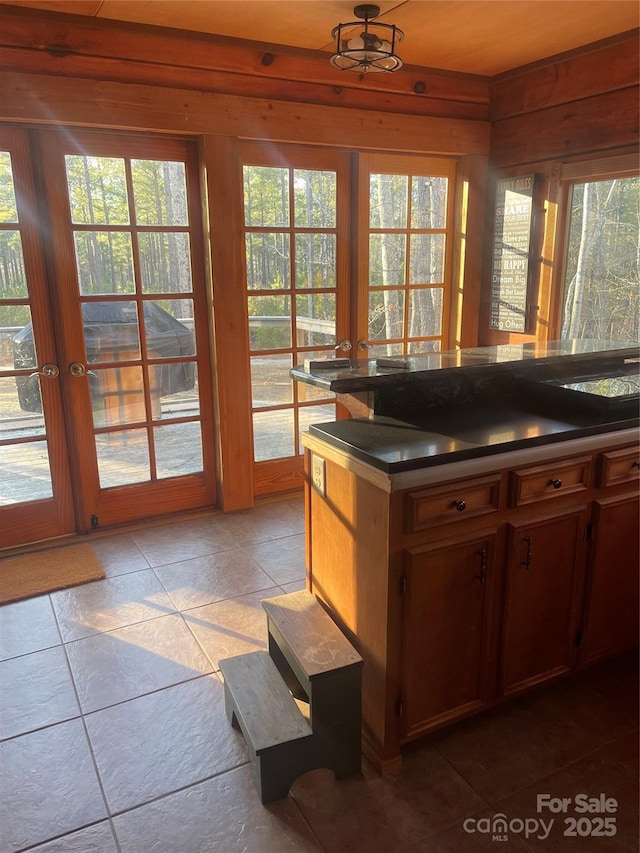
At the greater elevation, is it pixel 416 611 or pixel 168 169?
pixel 168 169

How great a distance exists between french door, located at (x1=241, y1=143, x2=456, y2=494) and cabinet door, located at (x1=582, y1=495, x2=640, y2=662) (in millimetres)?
2128

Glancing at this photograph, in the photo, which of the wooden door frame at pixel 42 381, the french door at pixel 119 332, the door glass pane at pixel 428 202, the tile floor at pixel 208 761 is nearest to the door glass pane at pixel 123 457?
the french door at pixel 119 332

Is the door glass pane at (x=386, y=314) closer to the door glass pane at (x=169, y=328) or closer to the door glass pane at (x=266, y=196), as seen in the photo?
the door glass pane at (x=266, y=196)

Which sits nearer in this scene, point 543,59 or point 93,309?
point 93,309

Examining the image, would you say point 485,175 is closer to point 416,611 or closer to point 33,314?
point 33,314

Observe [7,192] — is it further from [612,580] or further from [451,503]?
[612,580]

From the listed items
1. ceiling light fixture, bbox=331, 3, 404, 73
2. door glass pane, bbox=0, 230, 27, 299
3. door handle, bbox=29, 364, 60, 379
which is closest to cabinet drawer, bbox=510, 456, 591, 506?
ceiling light fixture, bbox=331, 3, 404, 73

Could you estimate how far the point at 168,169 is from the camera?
3.22 meters

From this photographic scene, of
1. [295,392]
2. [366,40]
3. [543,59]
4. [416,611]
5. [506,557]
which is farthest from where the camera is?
[295,392]

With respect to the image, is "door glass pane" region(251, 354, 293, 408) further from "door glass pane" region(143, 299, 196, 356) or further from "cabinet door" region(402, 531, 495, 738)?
"cabinet door" region(402, 531, 495, 738)

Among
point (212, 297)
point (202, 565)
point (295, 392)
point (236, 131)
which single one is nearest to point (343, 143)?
point (236, 131)

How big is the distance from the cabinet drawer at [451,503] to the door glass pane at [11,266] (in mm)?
2365

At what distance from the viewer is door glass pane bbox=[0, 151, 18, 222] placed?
2.85 meters

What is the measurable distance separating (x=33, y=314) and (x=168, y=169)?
104 centimetres
